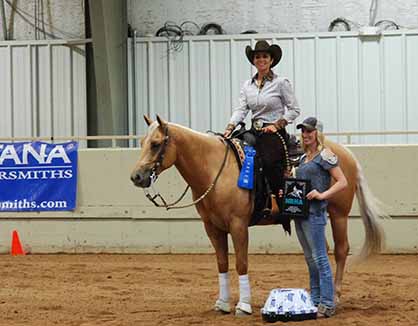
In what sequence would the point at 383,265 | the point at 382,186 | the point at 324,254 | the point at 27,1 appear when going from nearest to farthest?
the point at 324,254, the point at 383,265, the point at 382,186, the point at 27,1

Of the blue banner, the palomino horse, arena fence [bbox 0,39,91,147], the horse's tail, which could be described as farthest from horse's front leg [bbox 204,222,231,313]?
arena fence [bbox 0,39,91,147]

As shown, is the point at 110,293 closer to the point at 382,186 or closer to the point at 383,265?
the point at 383,265

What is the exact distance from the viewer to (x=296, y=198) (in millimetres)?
7516

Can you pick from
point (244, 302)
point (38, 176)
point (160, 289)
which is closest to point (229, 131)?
point (244, 302)

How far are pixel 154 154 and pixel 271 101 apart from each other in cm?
124

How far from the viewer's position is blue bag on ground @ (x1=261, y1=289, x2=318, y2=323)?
7.38 meters

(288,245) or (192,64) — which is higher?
(192,64)

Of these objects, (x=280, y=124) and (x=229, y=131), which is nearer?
(x=280, y=124)

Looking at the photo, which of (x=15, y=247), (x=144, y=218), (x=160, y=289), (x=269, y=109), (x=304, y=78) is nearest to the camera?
(x=269, y=109)

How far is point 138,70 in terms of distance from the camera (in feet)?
54.1

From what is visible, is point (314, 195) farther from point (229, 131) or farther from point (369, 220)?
point (369, 220)

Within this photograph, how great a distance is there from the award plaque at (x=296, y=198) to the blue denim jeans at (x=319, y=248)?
0.10 meters

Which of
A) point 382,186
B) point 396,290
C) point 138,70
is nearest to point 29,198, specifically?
point 138,70

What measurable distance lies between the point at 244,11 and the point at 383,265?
6.20 metres
